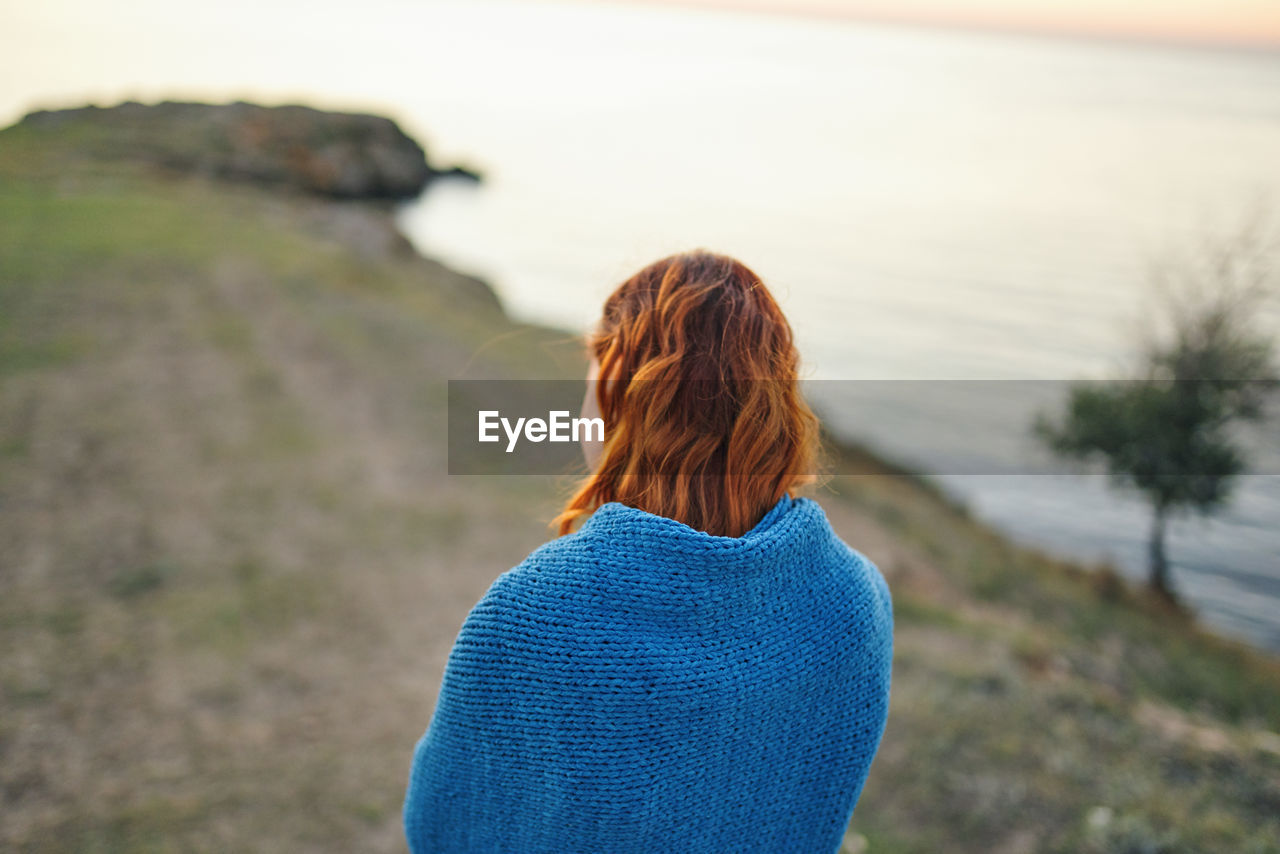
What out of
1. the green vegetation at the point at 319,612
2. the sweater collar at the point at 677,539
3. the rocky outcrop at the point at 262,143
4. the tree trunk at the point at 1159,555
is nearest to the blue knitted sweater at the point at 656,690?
the sweater collar at the point at 677,539

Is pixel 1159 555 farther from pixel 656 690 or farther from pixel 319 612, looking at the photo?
pixel 656 690

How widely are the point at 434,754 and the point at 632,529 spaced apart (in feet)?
2.10

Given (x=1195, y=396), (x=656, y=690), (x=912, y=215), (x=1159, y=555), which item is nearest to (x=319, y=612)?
(x=656, y=690)

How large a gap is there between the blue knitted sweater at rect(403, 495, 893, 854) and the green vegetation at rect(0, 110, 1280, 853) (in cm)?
85

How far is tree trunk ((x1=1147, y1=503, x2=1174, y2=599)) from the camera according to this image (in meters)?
13.8

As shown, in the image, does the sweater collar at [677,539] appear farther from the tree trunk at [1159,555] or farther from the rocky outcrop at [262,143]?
the rocky outcrop at [262,143]

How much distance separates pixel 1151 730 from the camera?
15.6 feet

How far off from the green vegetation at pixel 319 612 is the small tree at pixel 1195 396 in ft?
8.52

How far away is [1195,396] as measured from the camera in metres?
14.3

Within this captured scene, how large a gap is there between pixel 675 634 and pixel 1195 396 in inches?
644

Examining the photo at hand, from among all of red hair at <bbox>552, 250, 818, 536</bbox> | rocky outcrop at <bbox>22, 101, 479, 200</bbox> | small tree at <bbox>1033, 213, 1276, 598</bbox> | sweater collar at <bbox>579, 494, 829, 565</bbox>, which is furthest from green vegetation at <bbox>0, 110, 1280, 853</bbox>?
rocky outcrop at <bbox>22, 101, 479, 200</bbox>

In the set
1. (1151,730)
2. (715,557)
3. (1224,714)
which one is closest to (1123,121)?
(1224,714)

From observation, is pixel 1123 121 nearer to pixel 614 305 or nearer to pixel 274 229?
pixel 274 229

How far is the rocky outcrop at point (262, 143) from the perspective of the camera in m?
30.8
